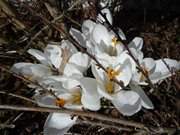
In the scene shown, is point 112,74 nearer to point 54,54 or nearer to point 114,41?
point 114,41

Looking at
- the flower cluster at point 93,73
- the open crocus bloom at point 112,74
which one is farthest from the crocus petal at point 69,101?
the open crocus bloom at point 112,74

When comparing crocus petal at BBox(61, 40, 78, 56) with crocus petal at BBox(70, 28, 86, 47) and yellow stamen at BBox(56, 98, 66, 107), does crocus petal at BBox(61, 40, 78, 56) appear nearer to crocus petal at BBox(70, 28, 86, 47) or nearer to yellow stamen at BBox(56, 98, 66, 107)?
crocus petal at BBox(70, 28, 86, 47)

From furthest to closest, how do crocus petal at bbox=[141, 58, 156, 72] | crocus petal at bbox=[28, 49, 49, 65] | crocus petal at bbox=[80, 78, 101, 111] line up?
crocus petal at bbox=[28, 49, 49, 65] → crocus petal at bbox=[141, 58, 156, 72] → crocus petal at bbox=[80, 78, 101, 111]

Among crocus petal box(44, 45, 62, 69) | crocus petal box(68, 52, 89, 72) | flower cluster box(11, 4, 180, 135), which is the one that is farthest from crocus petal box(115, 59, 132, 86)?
crocus petal box(44, 45, 62, 69)

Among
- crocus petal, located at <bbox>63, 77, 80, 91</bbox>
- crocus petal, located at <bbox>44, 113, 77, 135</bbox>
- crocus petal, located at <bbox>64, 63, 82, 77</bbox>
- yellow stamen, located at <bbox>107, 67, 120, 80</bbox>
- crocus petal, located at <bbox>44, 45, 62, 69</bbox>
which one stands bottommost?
crocus petal, located at <bbox>44, 113, 77, 135</bbox>

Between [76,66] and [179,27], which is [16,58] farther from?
[179,27]

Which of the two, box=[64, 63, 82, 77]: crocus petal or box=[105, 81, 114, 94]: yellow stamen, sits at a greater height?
box=[64, 63, 82, 77]: crocus petal

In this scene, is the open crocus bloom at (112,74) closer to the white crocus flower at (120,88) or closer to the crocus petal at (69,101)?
the white crocus flower at (120,88)

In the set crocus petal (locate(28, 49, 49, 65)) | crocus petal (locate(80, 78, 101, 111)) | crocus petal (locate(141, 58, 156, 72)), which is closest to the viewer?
crocus petal (locate(80, 78, 101, 111))
